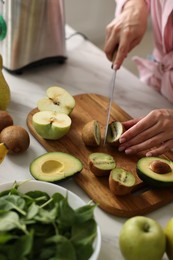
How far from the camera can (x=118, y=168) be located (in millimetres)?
862

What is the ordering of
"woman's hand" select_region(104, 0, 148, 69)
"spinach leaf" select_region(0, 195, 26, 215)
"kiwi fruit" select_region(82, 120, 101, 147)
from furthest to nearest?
"woman's hand" select_region(104, 0, 148, 69) → "kiwi fruit" select_region(82, 120, 101, 147) → "spinach leaf" select_region(0, 195, 26, 215)

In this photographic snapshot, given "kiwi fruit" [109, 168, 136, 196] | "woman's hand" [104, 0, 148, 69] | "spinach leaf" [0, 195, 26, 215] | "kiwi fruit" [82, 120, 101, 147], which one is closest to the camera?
"spinach leaf" [0, 195, 26, 215]

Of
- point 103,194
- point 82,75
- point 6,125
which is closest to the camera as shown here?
point 103,194

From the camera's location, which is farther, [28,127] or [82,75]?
[82,75]

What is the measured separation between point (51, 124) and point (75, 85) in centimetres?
27

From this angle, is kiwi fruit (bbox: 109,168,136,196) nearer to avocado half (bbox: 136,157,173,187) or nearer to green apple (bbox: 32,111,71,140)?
avocado half (bbox: 136,157,173,187)

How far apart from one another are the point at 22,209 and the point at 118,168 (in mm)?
244

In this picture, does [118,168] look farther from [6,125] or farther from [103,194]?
[6,125]

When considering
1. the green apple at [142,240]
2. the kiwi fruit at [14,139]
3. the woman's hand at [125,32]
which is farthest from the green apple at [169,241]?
the woman's hand at [125,32]

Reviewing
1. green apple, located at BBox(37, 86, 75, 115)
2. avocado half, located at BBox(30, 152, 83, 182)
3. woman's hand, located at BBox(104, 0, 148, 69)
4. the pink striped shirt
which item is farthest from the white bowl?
the pink striped shirt

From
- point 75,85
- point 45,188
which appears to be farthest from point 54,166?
point 75,85

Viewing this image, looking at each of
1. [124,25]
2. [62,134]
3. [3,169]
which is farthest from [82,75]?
[3,169]

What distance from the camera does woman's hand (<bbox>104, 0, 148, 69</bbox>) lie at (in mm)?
1092

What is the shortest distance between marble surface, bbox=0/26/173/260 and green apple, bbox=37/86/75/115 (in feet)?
0.19
